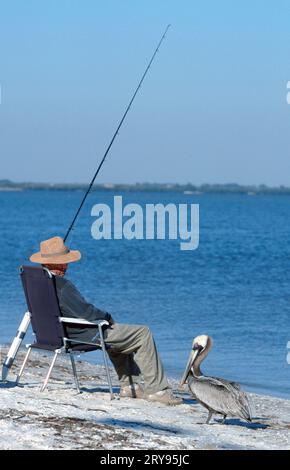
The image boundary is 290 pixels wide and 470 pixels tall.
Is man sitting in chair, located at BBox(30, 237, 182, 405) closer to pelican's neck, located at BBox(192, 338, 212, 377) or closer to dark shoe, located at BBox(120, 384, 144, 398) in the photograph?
dark shoe, located at BBox(120, 384, 144, 398)

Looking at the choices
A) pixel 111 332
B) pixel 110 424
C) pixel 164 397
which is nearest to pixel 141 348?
pixel 111 332

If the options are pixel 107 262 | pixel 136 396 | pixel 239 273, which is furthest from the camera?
pixel 107 262

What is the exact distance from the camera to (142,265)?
30547 millimetres

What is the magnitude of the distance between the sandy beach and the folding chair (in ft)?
1.07

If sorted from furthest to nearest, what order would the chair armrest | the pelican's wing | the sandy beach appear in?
1. the chair armrest
2. the pelican's wing
3. the sandy beach

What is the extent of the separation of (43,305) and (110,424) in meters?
1.28

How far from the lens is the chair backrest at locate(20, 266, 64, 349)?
8055 mm

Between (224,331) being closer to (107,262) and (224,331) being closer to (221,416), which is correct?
(221,416)

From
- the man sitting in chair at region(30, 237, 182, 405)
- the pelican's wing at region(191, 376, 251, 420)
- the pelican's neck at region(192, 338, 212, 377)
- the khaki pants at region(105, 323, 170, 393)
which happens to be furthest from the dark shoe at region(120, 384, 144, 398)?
the pelican's wing at region(191, 376, 251, 420)

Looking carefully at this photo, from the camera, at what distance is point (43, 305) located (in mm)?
8164

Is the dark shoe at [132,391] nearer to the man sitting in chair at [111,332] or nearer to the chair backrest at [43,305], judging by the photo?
the man sitting in chair at [111,332]

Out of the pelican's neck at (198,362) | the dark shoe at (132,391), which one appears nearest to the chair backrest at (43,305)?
the dark shoe at (132,391)
